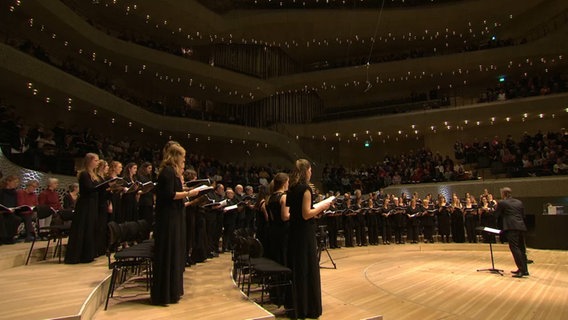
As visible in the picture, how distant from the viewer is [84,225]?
17.0 feet

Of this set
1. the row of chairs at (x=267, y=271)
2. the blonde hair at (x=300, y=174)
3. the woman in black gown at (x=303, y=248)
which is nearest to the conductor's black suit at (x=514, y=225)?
the row of chairs at (x=267, y=271)

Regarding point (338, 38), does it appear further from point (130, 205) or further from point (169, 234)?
point (169, 234)

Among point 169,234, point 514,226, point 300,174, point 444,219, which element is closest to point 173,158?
point 169,234

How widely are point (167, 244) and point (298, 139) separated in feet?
62.1

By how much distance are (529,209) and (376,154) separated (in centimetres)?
1123

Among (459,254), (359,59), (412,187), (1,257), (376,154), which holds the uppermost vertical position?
(359,59)

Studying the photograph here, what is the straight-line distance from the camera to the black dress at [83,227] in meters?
5.16

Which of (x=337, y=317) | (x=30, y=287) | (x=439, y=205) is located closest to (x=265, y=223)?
(x=337, y=317)

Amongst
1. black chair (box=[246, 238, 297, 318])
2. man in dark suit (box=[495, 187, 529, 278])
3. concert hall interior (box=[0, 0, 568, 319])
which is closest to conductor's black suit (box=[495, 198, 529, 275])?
man in dark suit (box=[495, 187, 529, 278])

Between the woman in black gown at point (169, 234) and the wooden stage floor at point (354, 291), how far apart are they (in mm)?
153

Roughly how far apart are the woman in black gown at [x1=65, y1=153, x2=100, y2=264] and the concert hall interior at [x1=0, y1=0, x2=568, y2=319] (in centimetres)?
18

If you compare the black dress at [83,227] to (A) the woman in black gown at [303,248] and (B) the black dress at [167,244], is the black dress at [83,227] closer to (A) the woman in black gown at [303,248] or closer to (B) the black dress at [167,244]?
(B) the black dress at [167,244]

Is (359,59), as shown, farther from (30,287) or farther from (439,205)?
(30,287)

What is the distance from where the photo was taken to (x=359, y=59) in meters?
22.8
